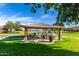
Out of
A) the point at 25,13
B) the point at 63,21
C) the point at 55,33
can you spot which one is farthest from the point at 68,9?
the point at 25,13

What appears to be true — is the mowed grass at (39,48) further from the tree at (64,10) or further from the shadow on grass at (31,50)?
the tree at (64,10)

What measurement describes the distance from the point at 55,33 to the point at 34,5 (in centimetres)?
41

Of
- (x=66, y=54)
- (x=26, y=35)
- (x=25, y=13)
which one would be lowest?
(x=66, y=54)

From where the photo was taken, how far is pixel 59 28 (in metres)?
2.69

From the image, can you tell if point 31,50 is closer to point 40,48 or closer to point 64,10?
point 40,48

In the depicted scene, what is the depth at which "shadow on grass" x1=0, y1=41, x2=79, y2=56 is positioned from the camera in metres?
2.66

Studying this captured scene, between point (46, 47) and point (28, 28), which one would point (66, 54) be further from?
point (28, 28)

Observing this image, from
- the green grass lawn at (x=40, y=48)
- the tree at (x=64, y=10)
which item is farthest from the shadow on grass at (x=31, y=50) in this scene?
the tree at (x=64, y=10)

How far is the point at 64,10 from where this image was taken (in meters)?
2.71

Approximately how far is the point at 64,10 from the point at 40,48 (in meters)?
0.52

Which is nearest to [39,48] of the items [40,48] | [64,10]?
[40,48]


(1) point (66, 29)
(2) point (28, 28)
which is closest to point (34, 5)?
(2) point (28, 28)

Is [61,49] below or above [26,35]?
below

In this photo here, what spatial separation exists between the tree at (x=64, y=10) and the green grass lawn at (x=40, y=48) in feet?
0.56
